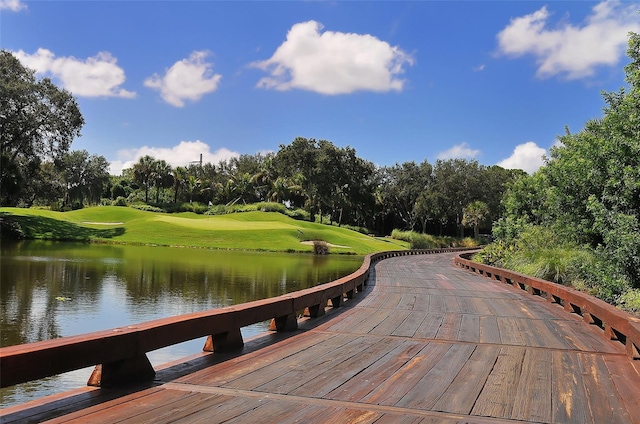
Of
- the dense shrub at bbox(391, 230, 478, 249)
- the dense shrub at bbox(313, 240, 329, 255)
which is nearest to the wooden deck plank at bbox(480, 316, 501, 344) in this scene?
the dense shrub at bbox(313, 240, 329, 255)

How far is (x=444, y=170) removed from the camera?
66.8 meters

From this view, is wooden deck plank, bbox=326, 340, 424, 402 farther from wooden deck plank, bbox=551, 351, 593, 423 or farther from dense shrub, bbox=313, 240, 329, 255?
dense shrub, bbox=313, 240, 329, 255

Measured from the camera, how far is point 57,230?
46.7m

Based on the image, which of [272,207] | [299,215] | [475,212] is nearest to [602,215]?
[475,212]

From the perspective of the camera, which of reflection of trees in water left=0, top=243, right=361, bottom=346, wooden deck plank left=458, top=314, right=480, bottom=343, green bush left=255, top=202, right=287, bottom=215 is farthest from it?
A: green bush left=255, top=202, right=287, bottom=215

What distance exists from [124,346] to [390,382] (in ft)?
7.73

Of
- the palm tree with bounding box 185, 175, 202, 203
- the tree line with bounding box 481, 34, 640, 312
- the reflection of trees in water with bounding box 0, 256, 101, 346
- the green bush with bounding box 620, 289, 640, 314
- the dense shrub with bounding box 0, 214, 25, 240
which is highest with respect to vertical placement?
the palm tree with bounding box 185, 175, 202, 203

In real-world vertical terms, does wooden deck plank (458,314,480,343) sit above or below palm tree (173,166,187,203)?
below

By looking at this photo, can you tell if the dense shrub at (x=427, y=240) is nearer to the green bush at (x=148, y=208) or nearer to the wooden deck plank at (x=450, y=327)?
the green bush at (x=148, y=208)

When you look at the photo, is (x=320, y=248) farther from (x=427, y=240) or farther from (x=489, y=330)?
(x=489, y=330)

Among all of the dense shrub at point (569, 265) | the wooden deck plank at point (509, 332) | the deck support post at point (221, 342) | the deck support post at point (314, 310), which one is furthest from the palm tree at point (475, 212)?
the deck support post at point (221, 342)

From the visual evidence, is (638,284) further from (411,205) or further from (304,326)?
(411,205)

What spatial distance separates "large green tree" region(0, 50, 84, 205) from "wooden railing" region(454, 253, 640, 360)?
134 feet

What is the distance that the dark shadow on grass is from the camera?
147ft
